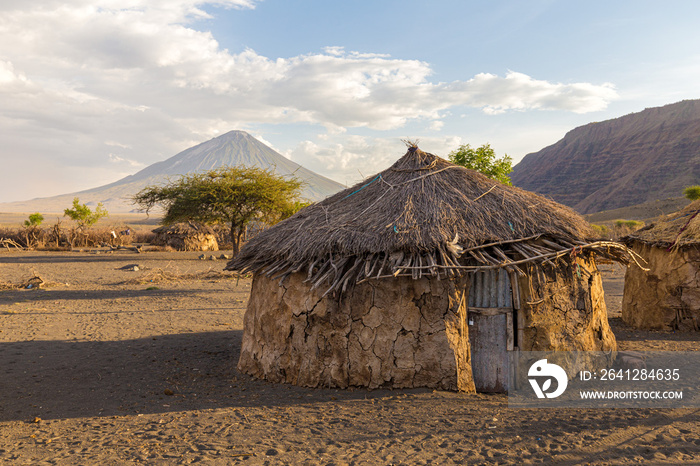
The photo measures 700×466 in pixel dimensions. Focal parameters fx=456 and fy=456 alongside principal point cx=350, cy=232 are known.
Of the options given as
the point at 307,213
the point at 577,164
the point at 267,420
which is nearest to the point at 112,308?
the point at 307,213

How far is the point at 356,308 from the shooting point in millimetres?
6203

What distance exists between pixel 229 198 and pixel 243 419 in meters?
19.1

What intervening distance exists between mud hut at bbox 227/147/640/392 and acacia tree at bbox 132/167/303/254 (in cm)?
1716

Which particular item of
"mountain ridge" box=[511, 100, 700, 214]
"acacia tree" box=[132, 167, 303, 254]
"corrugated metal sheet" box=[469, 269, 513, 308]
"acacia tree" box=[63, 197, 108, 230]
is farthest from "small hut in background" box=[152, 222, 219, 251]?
"mountain ridge" box=[511, 100, 700, 214]

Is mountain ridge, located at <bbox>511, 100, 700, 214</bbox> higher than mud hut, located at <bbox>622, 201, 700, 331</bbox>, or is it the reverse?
mountain ridge, located at <bbox>511, 100, 700, 214</bbox>

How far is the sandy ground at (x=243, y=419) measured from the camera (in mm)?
4402

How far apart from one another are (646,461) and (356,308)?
349 cm

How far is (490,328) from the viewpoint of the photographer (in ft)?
21.1

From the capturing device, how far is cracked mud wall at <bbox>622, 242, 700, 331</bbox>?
9898 millimetres

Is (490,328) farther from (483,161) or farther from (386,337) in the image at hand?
(483,161)

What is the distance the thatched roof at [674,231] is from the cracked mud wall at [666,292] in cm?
23

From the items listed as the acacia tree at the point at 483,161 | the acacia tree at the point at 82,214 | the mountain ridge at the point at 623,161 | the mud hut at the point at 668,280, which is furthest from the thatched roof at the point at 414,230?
the mountain ridge at the point at 623,161

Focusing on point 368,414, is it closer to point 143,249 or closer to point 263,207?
point 263,207

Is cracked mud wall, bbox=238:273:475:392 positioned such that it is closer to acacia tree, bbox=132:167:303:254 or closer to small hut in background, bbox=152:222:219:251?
acacia tree, bbox=132:167:303:254
